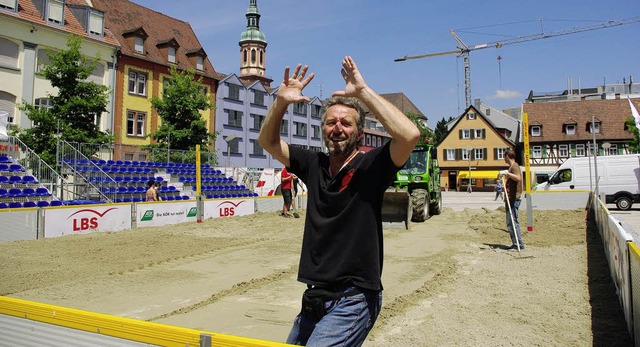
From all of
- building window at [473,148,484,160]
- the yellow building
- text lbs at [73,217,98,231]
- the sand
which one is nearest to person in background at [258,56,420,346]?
the sand

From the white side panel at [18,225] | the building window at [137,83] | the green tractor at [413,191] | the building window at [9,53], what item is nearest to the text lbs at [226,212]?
the green tractor at [413,191]

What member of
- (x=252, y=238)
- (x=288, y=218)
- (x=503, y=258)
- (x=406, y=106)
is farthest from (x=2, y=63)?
(x=406, y=106)

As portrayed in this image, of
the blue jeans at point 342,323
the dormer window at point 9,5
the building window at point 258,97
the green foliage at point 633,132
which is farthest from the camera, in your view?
the building window at point 258,97

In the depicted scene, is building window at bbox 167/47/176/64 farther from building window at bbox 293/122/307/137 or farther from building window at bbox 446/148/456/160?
building window at bbox 446/148/456/160

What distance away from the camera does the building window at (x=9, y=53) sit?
27.3 metres

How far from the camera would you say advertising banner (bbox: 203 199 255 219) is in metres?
18.4

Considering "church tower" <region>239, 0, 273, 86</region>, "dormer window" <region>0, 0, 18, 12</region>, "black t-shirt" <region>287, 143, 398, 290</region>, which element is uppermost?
"church tower" <region>239, 0, 273, 86</region>

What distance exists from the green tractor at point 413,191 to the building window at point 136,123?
2731 centimetres

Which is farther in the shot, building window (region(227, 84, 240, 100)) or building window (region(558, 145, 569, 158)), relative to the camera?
building window (region(558, 145, 569, 158))

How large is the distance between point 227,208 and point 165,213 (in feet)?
10.4

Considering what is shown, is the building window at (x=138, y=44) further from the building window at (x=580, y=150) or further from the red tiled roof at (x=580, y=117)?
the building window at (x=580, y=150)

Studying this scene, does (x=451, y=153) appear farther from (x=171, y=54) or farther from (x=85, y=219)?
(x=85, y=219)

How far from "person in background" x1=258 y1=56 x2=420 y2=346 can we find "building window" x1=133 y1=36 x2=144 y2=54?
39.4 meters

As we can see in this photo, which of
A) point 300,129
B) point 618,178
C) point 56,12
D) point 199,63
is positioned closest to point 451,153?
point 300,129
